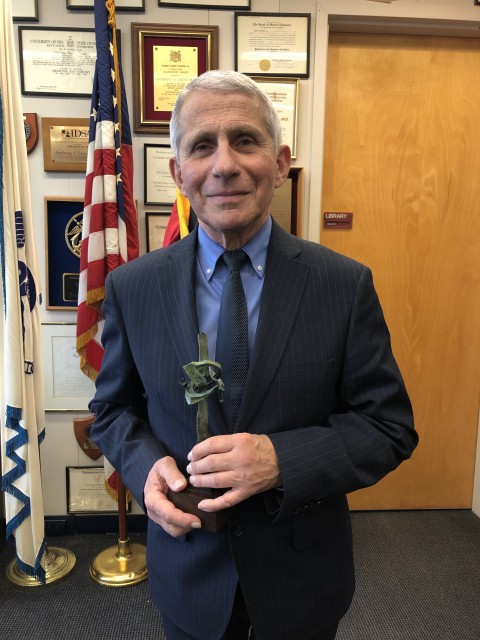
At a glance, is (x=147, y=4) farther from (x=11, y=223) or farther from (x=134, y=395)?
(x=134, y=395)

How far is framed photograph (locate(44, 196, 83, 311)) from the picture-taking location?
220cm

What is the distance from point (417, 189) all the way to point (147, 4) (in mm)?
1540

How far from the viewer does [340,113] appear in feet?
7.59

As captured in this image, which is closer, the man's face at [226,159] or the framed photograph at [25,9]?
the man's face at [226,159]

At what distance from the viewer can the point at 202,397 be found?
0.72 m

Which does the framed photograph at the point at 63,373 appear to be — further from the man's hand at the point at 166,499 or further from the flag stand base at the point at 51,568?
the man's hand at the point at 166,499

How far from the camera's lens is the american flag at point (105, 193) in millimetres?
1901

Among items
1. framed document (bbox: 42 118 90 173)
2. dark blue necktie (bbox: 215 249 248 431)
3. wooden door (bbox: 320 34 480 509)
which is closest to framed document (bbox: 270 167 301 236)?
wooden door (bbox: 320 34 480 509)

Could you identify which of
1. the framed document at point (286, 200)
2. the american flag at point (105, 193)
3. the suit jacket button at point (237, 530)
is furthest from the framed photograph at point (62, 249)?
the suit jacket button at point (237, 530)

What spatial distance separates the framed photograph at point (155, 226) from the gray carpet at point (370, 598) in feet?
4.88

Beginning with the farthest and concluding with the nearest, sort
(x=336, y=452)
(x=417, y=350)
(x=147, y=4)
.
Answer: (x=417, y=350) → (x=147, y=4) → (x=336, y=452)

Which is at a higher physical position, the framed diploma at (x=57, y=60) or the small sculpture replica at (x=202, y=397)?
the framed diploma at (x=57, y=60)

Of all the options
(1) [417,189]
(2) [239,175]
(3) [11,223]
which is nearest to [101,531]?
(3) [11,223]

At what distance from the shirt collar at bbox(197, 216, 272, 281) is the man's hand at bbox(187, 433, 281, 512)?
1.12 feet
